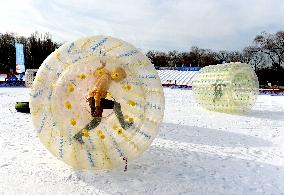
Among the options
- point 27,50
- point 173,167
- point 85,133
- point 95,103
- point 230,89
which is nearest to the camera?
point 85,133

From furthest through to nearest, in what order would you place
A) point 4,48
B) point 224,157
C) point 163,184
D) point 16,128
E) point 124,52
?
1. point 4,48
2. point 16,128
3. point 224,157
4. point 124,52
5. point 163,184

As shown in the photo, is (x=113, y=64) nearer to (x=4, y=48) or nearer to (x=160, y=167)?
(x=160, y=167)

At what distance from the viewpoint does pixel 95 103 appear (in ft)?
17.7

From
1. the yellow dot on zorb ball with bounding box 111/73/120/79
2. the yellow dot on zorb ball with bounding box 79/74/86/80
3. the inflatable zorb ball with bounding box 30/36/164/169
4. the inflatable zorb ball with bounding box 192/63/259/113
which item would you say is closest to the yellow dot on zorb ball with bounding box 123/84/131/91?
the inflatable zorb ball with bounding box 30/36/164/169

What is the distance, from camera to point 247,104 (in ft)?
38.8

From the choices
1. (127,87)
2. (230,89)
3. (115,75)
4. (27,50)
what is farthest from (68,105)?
(27,50)

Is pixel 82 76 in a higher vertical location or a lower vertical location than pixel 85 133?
higher

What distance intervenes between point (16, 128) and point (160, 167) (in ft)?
15.1

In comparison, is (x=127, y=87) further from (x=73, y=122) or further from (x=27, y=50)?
(x=27, y=50)

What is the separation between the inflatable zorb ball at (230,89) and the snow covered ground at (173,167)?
9.47 feet

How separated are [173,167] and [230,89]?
6.72m

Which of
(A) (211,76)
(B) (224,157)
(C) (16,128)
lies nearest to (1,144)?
(C) (16,128)

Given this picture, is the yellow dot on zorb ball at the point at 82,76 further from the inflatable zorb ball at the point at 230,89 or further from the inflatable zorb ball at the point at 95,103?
the inflatable zorb ball at the point at 230,89

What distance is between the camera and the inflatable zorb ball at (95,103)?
5023mm
